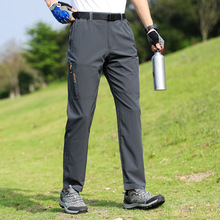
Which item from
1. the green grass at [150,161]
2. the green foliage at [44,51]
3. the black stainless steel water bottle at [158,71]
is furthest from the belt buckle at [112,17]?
the green foliage at [44,51]

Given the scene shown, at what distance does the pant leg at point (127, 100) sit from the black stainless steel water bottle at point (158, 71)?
0.87 ft

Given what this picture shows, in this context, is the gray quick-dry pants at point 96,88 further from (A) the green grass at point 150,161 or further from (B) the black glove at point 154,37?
(A) the green grass at point 150,161

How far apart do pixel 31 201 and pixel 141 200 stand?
1.42m

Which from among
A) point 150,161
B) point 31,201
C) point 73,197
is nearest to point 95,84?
point 73,197

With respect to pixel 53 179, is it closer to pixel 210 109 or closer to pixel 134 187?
pixel 134 187

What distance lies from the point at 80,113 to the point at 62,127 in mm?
8704

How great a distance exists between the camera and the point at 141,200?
3.23m

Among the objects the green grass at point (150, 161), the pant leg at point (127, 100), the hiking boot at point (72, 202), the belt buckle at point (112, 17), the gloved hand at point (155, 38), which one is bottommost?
the green grass at point (150, 161)

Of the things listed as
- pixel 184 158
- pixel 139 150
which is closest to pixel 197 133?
pixel 184 158

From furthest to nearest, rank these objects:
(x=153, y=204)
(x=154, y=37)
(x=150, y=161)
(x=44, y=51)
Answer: (x=44, y=51) → (x=150, y=161) → (x=154, y=37) → (x=153, y=204)

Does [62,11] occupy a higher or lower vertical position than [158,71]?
higher

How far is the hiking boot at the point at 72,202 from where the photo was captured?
10.5ft

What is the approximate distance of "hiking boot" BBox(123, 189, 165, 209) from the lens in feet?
10.3

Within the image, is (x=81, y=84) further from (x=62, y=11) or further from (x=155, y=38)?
(x=155, y=38)
